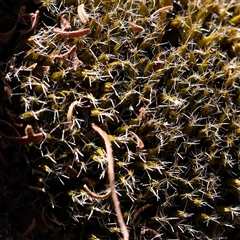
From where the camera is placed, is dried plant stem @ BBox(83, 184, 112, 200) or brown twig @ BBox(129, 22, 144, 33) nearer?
dried plant stem @ BBox(83, 184, 112, 200)

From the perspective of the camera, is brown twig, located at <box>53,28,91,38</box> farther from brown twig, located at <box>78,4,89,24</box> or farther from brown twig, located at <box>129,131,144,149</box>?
brown twig, located at <box>129,131,144,149</box>

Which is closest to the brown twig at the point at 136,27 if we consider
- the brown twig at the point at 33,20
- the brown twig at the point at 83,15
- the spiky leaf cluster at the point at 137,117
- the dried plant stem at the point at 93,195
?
the spiky leaf cluster at the point at 137,117

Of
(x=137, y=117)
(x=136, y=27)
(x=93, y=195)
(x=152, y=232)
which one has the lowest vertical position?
(x=152, y=232)

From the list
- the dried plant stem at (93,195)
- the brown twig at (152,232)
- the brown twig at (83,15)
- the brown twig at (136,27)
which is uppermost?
the brown twig at (83,15)

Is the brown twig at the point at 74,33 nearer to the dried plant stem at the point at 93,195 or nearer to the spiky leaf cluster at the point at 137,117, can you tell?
the spiky leaf cluster at the point at 137,117

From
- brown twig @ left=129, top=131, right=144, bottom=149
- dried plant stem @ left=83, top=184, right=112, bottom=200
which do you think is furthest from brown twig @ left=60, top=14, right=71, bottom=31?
dried plant stem @ left=83, top=184, right=112, bottom=200

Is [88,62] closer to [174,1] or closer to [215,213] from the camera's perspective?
[174,1]

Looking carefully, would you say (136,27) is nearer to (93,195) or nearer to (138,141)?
(138,141)

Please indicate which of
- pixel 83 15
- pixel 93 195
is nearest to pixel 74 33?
pixel 83 15
